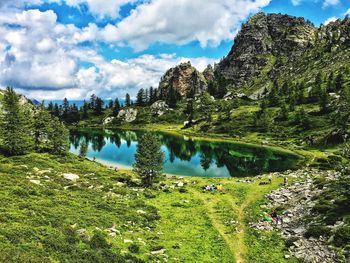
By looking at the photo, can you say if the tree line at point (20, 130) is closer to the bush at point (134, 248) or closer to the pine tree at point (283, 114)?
the bush at point (134, 248)

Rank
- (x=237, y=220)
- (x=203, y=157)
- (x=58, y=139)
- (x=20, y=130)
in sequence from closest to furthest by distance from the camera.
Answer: (x=237, y=220) → (x=20, y=130) → (x=58, y=139) → (x=203, y=157)

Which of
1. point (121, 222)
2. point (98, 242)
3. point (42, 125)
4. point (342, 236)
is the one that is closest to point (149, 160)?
point (121, 222)

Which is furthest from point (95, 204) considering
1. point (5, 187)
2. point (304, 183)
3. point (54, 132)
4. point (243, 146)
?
point (243, 146)

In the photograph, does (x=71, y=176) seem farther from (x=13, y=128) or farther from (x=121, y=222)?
(x=121, y=222)

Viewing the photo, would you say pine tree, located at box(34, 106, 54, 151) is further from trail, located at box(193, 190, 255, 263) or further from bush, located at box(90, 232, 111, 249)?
bush, located at box(90, 232, 111, 249)

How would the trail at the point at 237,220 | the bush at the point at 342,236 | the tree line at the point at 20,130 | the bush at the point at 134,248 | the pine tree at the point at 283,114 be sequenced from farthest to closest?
the pine tree at the point at 283,114
the tree line at the point at 20,130
the trail at the point at 237,220
the bush at the point at 342,236
the bush at the point at 134,248

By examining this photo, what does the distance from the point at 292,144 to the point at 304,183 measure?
3086 inches

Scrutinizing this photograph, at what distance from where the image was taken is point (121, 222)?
40.2 metres

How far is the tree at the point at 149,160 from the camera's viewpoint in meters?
66.4

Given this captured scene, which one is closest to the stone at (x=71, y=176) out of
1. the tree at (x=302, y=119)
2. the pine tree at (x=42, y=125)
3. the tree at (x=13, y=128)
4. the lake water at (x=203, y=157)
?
the tree at (x=13, y=128)

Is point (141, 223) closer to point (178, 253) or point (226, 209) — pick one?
point (178, 253)

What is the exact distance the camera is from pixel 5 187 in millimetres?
42938

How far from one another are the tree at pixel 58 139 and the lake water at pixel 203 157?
21572 mm

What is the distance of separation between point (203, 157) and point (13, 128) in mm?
68603
